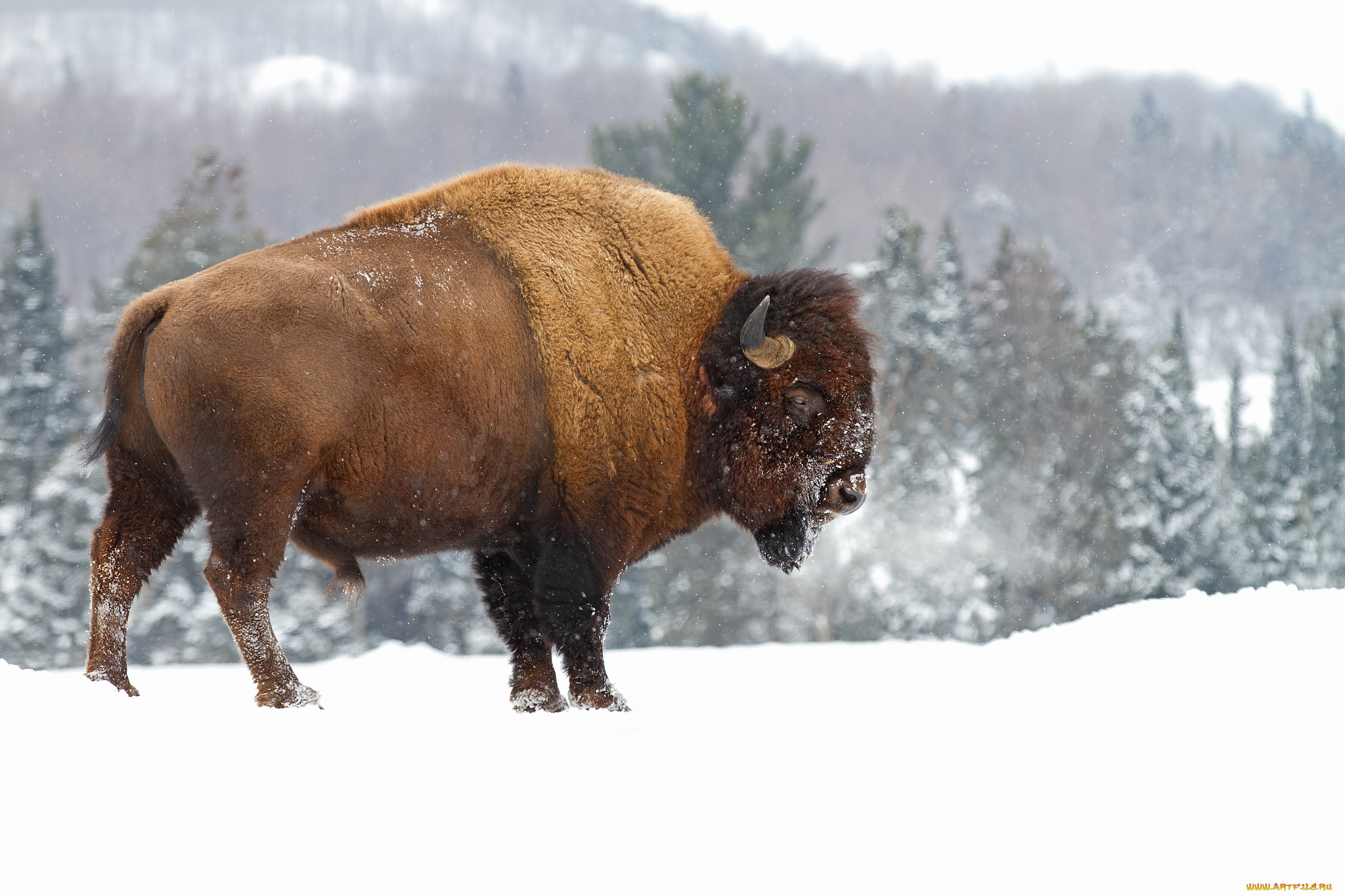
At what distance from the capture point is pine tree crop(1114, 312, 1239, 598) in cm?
3159

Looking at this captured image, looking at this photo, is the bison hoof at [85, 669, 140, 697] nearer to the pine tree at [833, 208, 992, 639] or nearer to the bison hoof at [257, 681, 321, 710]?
the bison hoof at [257, 681, 321, 710]

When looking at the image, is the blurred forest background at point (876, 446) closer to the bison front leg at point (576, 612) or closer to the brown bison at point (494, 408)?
the brown bison at point (494, 408)

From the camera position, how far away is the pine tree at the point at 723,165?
31672 millimetres

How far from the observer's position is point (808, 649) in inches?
377

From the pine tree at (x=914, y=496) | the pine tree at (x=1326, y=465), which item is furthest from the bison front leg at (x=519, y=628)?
the pine tree at (x=1326, y=465)

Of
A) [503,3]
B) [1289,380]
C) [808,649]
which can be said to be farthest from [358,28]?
[808,649]

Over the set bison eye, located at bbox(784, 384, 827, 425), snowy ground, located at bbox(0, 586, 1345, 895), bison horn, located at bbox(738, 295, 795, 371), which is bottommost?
snowy ground, located at bbox(0, 586, 1345, 895)

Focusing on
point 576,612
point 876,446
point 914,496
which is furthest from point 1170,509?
point 576,612

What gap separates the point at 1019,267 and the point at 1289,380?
15307 millimetres

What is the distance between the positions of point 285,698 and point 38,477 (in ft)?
91.0

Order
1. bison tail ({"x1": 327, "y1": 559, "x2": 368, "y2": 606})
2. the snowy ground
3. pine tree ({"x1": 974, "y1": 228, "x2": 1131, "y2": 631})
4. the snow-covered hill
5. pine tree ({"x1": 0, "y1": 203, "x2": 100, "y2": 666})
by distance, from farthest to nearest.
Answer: the snow-covered hill
pine tree ({"x1": 974, "y1": 228, "x2": 1131, "y2": 631})
pine tree ({"x1": 0, "y1": 203, "x2": 100, "y2": 666})
bison tail ({"x1": 327, "y1": 559, "x2": 368, "y2": 606})
the snowy ground

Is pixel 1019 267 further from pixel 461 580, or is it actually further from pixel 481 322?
pixel 481 322

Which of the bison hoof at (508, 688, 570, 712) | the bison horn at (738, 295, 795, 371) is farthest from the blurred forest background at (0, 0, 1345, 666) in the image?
the bison hoof at (508, 688, 570, 712)

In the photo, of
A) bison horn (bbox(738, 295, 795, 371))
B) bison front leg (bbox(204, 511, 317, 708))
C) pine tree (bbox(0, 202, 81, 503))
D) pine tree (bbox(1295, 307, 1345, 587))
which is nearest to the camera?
bison front leg (bbox(204, 511, 317, 708))
